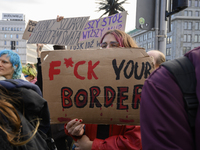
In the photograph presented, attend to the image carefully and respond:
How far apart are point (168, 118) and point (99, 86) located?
3.14ft

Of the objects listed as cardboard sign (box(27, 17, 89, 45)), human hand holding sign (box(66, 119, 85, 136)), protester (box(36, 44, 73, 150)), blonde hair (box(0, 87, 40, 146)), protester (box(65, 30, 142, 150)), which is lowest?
protester (box(36, 44, 73, 150))

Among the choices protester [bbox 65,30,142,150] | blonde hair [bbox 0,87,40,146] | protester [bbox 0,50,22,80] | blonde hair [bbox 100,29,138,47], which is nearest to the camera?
blonde hair [bbox 0,87,40,146]

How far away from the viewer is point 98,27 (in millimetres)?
4324

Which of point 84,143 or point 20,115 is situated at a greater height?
point 20,115

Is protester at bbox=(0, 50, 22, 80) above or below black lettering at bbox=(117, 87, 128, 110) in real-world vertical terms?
above

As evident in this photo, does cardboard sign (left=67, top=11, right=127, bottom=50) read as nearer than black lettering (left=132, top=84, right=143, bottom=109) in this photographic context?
No

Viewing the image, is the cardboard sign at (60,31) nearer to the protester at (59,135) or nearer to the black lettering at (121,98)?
the protester at (59,135)

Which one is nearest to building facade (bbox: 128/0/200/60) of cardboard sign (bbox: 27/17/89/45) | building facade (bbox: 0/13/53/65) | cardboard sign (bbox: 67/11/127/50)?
building facade (bbox: 0/13/53/65)

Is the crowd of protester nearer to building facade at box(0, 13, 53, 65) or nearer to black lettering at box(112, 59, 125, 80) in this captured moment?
black lettering at box(112, 59, 125, 80)

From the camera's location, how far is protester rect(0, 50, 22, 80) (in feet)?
10.8

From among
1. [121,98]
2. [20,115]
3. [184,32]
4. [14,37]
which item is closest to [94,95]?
[121,98]

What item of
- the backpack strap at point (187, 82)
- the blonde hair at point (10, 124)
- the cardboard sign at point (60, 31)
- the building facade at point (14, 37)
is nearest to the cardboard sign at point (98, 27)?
the cardboard sign at point (60, 31)

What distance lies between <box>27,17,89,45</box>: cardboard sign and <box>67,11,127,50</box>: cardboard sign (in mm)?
419

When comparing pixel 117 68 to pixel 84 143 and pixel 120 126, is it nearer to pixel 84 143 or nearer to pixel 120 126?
pixel 120 126
